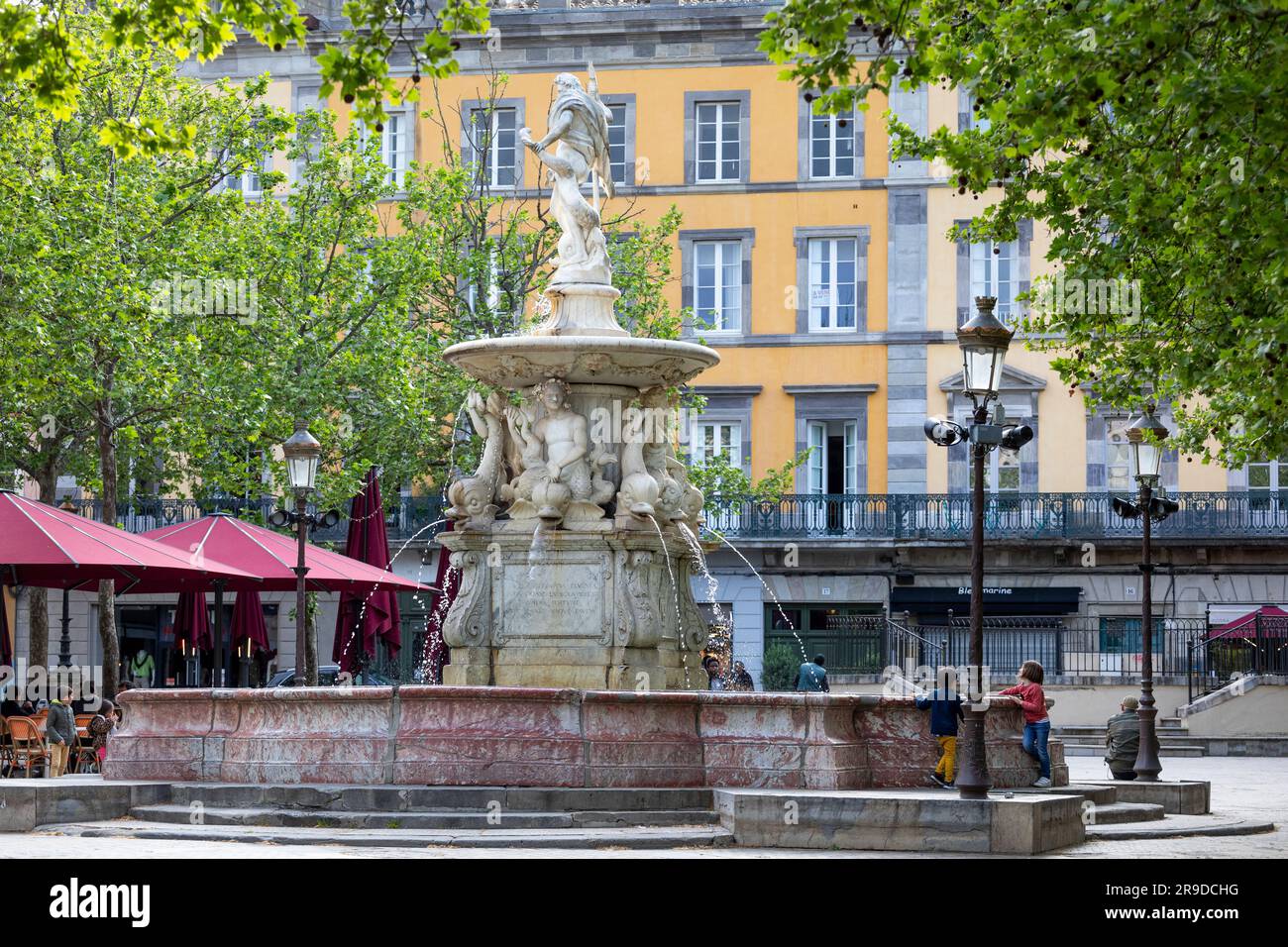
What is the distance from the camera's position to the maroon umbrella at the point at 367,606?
975 inches

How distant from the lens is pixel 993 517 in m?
41.1

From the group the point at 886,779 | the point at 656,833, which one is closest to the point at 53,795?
the point at 656,833

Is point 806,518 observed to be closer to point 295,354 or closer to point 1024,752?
point 295,354

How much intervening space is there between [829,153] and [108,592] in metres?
19.6

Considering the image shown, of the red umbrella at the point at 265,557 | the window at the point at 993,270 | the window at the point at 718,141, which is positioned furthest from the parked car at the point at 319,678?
the window at the point at 993,270

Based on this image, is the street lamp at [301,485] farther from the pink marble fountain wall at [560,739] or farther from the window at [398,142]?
the window at [398,142]

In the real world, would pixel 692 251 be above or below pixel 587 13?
below

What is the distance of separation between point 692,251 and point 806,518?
5.86 m

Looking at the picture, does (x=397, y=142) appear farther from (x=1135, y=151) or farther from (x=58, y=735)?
(x=1135, y=151)

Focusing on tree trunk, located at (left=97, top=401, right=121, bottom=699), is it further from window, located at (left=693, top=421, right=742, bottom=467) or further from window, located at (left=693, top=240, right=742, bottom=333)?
window, located at (left=693, top=240, right=742, bottom=333)

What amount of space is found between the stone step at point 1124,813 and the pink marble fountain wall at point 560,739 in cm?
180

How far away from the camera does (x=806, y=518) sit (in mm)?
41438

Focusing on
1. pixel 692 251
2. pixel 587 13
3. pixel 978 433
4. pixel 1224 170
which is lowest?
pixel 978 433

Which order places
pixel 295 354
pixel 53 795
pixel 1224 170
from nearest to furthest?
pixel 53 795 → pixel 1224 170 → pixel 295 354
